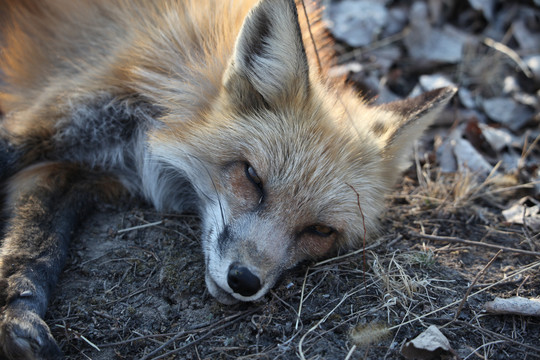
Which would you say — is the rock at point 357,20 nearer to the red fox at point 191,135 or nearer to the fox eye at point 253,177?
the red fox at point 191,135

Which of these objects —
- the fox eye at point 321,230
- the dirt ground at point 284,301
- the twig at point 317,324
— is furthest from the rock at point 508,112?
the twig at point 317,324

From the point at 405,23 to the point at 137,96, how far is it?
3.40m

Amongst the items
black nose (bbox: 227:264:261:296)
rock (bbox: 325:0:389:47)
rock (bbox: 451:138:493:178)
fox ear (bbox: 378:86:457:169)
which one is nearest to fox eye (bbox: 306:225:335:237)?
black nose (bbox: 227:264:261:296)

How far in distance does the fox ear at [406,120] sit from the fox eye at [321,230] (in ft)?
2.00

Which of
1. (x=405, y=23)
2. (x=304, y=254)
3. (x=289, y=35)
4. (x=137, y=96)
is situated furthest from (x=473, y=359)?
(x=405, y=23)

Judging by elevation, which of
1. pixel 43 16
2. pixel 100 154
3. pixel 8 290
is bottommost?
pixel 8 290

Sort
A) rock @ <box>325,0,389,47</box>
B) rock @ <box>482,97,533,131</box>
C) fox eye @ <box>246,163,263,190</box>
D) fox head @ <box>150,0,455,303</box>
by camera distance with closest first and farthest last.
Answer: fox head @ <box>150,0,455,303</box> → fox eye @ <box>246,163,263,190</box> → rock @ <box>482,97,533,131</box> → rock @ <box>325,0,389,47</box>

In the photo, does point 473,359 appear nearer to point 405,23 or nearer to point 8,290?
point 8,290

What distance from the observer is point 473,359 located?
6.17 feet

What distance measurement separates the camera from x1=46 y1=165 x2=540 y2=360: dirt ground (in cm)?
196

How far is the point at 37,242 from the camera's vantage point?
7.50ft

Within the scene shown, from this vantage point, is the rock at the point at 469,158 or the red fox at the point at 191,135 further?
the rock at the point at 469,158

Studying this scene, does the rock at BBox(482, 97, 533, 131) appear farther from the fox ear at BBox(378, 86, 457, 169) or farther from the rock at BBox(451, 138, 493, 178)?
the fox ear at BBox(378, 86, 457, 169)

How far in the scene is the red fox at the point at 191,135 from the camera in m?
2.14
